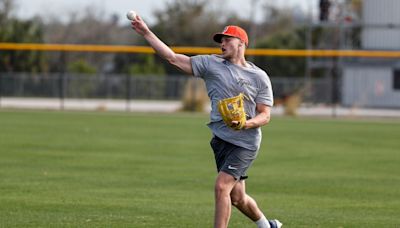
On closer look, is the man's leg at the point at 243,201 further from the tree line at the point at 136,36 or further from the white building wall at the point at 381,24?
the white building wall at the point at 381,24

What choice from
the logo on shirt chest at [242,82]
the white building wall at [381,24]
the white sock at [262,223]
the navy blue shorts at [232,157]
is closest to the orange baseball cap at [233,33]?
the logo on shirt chest at [242,82]

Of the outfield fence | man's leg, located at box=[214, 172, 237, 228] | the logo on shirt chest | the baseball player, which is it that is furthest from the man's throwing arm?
the outfield fence

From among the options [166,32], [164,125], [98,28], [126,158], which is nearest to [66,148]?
[126,158]

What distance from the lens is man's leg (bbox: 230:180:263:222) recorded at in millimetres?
8789

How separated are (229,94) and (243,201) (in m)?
1.06

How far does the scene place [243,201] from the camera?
8859mm

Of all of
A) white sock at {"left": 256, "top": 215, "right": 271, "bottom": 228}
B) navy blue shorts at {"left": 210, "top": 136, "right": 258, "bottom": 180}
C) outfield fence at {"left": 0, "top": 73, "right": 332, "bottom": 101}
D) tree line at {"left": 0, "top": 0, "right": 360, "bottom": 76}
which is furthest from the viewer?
tree line at {"left": 0, "top": 0, "right": 360, "bottom": 76}

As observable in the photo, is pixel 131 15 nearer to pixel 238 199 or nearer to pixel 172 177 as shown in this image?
pixel 238 199

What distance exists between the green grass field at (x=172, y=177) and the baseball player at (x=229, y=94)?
1507 millimetres

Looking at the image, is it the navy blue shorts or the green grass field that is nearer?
the navy blue shorts

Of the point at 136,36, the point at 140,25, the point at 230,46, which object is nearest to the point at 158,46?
the point at 140,25

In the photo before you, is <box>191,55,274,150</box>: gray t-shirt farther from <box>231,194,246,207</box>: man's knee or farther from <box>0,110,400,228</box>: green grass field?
<box>0,110,400,228</box>: green grass field

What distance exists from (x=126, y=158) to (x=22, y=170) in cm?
306

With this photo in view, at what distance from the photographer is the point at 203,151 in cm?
1961
